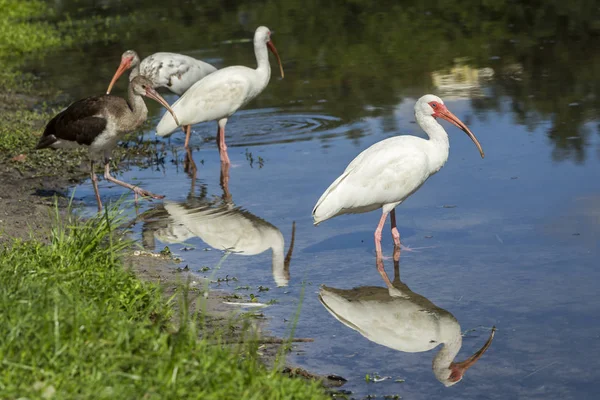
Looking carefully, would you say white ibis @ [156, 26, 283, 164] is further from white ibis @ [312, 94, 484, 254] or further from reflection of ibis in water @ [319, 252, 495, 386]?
reflection of ibis in water @ [319, 252, 495, 386]

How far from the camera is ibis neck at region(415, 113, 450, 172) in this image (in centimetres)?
739

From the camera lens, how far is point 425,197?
8.52 m

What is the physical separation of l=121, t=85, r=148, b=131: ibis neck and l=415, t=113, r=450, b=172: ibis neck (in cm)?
281

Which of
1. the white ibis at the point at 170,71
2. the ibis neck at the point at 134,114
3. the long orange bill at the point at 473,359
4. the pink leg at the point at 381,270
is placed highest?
the ibis neck at the point at 134,114

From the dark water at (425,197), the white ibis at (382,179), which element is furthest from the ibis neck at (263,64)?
the white ibis at (382,179)

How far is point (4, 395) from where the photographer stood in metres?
3.98

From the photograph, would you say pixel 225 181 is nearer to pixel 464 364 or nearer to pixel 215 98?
pixel 215 98

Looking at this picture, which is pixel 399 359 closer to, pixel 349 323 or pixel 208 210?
pixel 349 323

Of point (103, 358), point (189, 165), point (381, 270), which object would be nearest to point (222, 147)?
point (189, 165)

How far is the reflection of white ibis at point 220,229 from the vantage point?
24.2 ft

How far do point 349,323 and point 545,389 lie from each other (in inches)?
55.3

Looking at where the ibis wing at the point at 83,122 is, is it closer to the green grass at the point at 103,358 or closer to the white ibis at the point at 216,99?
the white ibis at the point at 216,99

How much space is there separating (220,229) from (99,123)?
1.63m

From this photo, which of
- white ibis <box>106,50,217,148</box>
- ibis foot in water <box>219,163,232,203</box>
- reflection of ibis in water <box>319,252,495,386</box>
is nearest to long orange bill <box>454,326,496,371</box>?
reflection of ibis in water <box>319,252,495,386</box>
